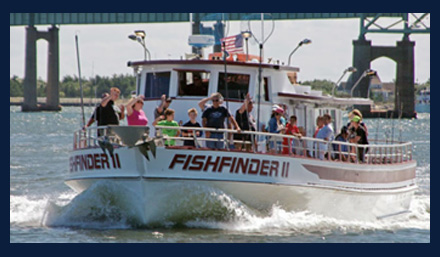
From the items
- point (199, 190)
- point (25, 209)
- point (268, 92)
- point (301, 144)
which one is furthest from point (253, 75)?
point (25, 209)

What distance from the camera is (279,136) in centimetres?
1619

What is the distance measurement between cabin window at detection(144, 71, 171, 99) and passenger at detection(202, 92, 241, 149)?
2269mm

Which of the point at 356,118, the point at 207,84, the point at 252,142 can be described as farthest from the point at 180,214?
the point at 356,118

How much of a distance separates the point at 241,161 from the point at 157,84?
3.65 metres

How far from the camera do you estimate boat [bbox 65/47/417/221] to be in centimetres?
1559

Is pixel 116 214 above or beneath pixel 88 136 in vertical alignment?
beneath

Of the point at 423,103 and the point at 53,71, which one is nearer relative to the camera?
the point at 53,71

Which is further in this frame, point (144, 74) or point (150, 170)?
point (144, 74)

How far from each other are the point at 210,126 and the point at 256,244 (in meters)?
2.54

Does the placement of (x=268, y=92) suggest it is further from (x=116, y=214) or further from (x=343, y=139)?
(x=116, y=214)

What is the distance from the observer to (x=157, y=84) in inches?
733

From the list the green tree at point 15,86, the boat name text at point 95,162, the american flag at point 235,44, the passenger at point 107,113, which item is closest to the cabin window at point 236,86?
the american flag at point 235,44

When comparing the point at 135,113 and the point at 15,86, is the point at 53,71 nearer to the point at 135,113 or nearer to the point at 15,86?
the point at 15,86

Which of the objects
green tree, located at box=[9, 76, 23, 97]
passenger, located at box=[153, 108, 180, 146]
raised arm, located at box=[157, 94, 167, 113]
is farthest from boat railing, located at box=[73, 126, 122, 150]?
green tree, located at box=[9, 76, 23, 97]
